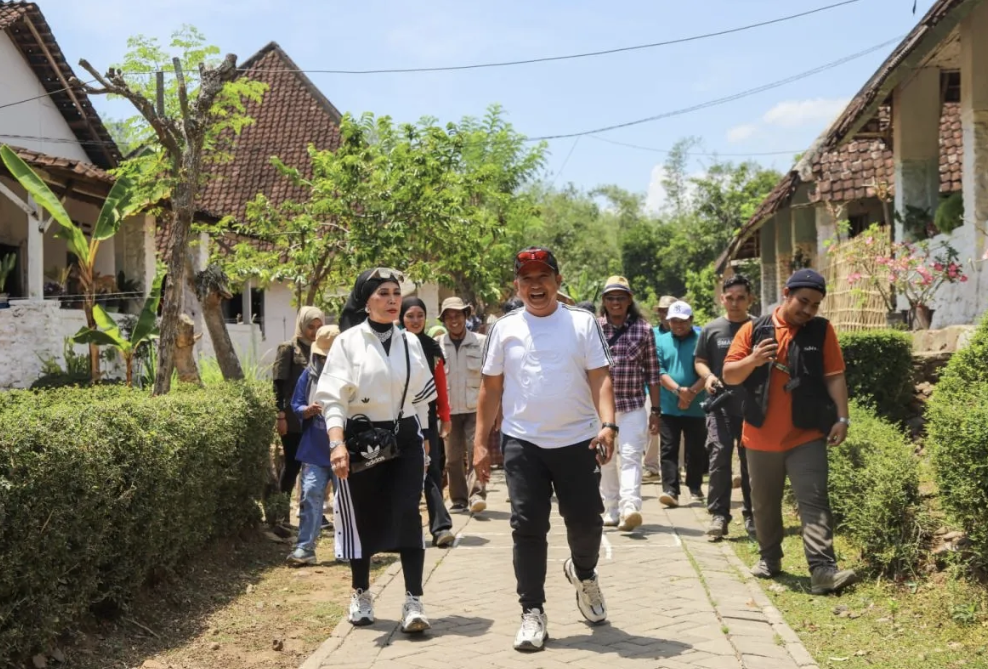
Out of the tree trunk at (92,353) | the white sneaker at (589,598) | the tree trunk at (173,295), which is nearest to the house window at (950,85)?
the tree trunk at (173,295)

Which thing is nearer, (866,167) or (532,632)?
(532,632)

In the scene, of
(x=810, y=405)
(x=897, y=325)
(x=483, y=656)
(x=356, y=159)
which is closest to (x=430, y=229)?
(x=356, y=159)

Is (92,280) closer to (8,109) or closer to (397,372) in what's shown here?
(8,109)

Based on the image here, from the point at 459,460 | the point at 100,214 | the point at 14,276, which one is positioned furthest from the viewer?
the point at 14,276

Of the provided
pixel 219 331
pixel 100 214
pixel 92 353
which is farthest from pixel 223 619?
pixel 92 353

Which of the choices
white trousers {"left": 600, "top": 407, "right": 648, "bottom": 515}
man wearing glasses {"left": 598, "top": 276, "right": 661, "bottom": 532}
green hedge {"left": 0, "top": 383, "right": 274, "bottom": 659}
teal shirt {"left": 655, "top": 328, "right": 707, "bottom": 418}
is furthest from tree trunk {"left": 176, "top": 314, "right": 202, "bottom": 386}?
teal shirt {"left": 655, "top": 328, "right": 707, "bottom": 418}

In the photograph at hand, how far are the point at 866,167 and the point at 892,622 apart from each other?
536 inches

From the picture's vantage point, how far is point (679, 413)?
36.9ft

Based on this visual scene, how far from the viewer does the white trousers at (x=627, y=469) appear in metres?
9.34

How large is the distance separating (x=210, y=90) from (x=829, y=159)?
481 inches

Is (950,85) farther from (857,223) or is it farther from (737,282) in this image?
(737,282)

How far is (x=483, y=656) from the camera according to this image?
5805mm

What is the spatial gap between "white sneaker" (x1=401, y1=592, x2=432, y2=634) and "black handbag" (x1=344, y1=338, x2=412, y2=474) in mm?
788

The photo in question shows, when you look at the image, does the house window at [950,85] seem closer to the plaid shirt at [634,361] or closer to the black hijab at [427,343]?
the plaid shirt at [634,361]
